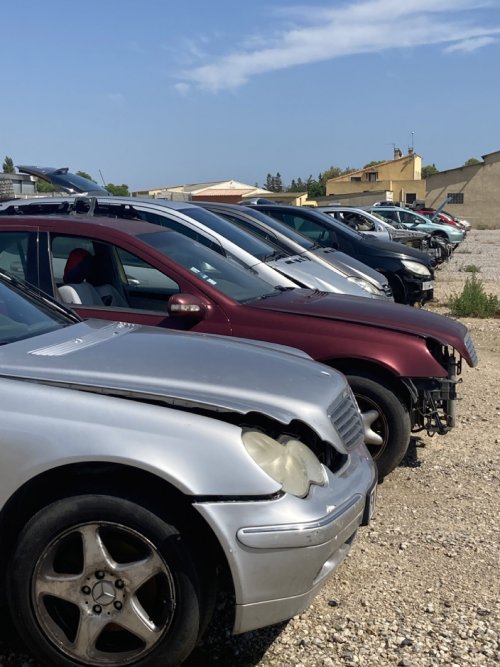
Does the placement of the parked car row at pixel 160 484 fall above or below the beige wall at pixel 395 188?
below

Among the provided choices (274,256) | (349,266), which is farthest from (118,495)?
(349,266)

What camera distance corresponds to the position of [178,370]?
3.42 m

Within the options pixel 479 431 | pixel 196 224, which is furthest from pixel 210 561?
pixel 196 224

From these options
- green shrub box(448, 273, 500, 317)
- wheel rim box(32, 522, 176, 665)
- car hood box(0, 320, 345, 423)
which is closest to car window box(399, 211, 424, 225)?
green shrub box(448, 273, 500, 317)

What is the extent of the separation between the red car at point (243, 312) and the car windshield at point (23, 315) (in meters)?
1.09

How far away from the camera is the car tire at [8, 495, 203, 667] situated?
296 cm

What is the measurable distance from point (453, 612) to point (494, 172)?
197 feet

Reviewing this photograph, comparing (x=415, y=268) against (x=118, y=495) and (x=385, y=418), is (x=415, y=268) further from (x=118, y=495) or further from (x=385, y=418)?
(x=118, y=495)

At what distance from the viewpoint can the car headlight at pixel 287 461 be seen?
10.0 feet

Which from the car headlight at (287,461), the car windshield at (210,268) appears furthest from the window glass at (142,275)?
the car headlight at (287,461)

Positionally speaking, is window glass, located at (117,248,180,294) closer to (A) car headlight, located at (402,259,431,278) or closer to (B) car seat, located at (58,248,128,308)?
(B) car seat, located at (58,248,128,308)

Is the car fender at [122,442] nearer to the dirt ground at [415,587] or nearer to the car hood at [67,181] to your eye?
the dirt ground at [415,587]

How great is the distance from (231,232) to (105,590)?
5.34 m

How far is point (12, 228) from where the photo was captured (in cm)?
586
